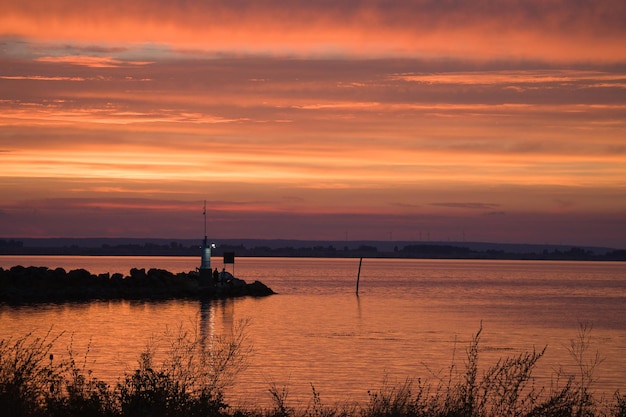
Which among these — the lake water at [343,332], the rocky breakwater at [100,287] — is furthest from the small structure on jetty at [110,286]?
the lake water at [343,332]

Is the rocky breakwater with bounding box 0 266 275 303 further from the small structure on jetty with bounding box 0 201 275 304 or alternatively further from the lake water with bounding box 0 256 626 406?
the lake water with bounding box 0 256 626 406

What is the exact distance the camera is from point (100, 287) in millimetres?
81625

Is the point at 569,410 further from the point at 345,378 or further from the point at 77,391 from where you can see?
the point at 345,378

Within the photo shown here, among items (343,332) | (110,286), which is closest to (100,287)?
(110,286)

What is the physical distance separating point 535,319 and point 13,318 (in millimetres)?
36177

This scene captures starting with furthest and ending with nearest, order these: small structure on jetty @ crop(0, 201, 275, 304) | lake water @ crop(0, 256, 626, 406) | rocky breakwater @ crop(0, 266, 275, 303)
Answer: small structure on jetty @ crop(0, 201, 275, 304)
rocky breakwater @ crop(0, 266, 275, 303)
lake water @ crop(0, 256, 626, 406)

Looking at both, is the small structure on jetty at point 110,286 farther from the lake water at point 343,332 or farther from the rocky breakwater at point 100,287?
the lake water at point 343,332

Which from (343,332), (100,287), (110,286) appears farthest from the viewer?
(110,286)

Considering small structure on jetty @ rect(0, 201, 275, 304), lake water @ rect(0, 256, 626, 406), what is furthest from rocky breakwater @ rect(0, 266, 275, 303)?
lake water @ rect(0, 256, 626, 406)

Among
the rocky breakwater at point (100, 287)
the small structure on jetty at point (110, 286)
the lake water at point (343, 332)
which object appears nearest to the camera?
the lake water at point (343, 332)

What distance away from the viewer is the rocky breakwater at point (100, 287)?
76.9 meters

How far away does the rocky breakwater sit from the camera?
7694 centimetres

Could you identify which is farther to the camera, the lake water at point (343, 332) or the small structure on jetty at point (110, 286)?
the small structure on jetty at point (110, 286)

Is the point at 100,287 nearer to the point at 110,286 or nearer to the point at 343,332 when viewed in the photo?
the point at 110,286
